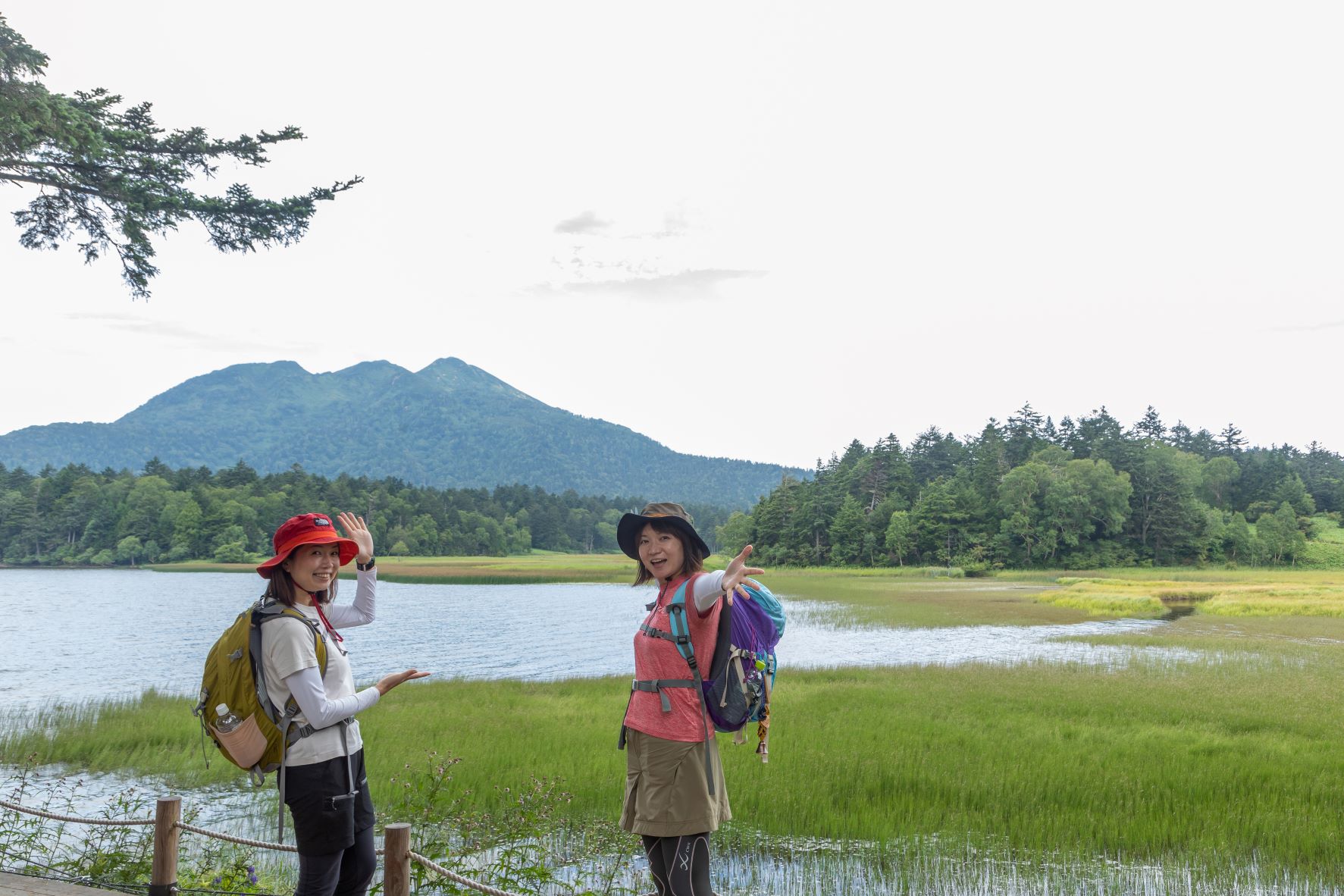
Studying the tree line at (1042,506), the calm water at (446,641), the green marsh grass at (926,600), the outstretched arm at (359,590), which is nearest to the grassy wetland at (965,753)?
the calm water at (446,641)

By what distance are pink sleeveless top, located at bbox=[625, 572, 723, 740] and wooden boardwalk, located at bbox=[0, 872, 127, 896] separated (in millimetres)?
3818

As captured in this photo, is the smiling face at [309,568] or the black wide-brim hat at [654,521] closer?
the smiling face at [309,568]

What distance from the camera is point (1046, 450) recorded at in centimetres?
10919

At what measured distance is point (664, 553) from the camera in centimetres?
431

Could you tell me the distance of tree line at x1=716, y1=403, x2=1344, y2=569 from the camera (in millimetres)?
97125

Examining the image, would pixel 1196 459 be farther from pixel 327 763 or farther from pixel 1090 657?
pixel 327 763

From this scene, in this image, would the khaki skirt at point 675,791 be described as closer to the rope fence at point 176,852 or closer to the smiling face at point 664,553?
the smiling face at point 664,553

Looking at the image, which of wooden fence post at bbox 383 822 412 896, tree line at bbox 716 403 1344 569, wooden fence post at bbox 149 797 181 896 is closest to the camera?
wooden fence post at bbox 383 822 412 896

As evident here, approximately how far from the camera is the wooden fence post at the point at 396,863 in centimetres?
479

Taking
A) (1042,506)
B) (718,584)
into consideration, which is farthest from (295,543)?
(1042,506)

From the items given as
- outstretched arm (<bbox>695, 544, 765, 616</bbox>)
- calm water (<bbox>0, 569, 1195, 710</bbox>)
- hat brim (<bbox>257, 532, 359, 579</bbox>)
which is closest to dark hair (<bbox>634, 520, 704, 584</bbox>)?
A: outstretched arm (<bbox>695, 544, 765, 616</bbox>)

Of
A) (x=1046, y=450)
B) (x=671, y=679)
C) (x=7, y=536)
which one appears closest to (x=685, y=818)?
(x=671, y=679)

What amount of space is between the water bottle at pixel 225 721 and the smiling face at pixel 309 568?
22.3 inches

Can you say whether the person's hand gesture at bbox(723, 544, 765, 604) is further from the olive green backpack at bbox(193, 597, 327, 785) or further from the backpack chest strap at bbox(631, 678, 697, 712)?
the olive green backpack at bbox(193, 597, 327, 785)
